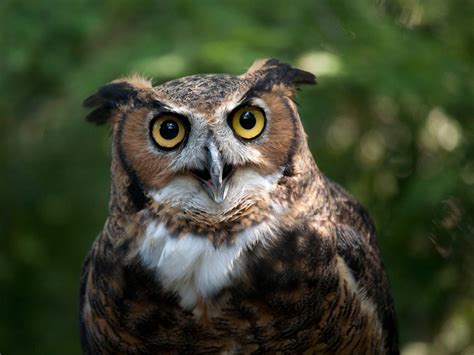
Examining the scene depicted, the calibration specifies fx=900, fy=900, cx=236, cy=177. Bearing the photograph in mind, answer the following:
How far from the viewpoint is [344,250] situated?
8.45 ft

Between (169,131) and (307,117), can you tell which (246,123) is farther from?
(307,117)

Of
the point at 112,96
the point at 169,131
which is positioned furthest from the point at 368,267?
the point at 112,96

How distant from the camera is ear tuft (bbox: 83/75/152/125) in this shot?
244 cm

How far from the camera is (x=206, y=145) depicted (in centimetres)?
222

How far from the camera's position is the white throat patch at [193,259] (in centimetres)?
238

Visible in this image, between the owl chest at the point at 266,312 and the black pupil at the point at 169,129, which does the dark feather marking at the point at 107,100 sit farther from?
the owl chest at the point at 266,312

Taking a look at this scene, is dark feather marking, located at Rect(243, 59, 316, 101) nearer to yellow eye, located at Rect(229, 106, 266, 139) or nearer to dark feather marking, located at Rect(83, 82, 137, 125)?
yellow eye, located at Rect(229, 106, 266, 139)

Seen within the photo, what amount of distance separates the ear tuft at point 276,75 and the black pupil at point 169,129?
260 millimetres

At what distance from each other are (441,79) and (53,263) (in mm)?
2160

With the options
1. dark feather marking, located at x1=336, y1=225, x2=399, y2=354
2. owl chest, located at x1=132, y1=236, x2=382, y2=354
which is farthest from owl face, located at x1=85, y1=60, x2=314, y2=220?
dark feather marking, located at x1=336, y1=225, x2=399, y2=354

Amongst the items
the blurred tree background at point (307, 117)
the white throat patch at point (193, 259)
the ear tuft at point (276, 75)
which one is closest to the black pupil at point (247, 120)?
the ear tuft at point (276, 75)

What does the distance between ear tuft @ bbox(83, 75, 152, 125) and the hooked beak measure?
0.31 metres

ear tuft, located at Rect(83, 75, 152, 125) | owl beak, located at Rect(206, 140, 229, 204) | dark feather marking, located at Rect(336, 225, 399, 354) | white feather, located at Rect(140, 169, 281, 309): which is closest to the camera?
owl beak, located at Rect(206, 140, 229, 204)

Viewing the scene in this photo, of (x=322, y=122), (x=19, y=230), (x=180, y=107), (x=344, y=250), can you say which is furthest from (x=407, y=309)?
(x=19, y=230)
